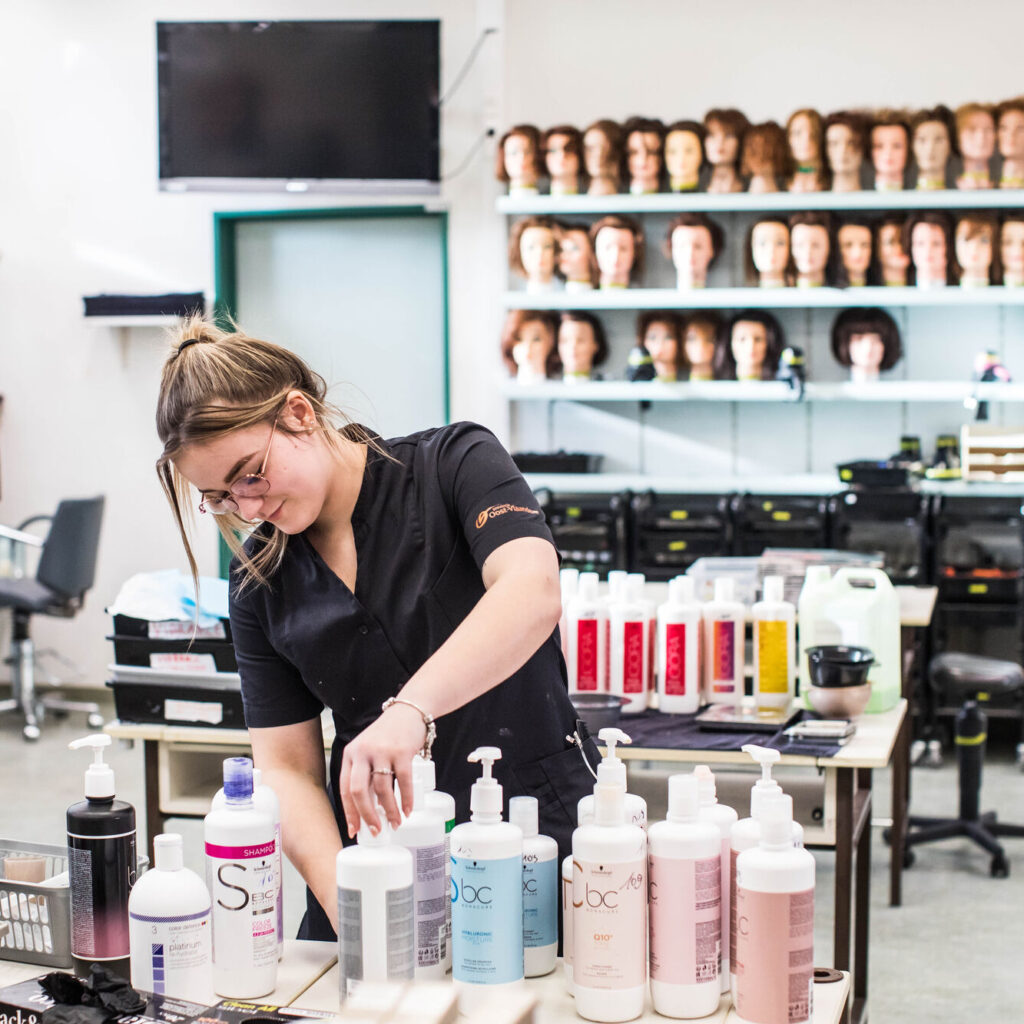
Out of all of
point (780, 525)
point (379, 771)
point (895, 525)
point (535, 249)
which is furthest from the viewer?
point (535, 249)

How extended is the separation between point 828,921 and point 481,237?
358 cm

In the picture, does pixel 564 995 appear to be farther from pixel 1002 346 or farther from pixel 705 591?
pixel 1002 346

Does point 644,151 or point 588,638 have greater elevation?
point 644,151

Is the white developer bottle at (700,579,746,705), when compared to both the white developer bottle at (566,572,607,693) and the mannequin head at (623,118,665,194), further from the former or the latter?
the mannequin head at (623,118,665,194)

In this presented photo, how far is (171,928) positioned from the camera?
1.29m

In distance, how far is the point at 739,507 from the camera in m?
5.40

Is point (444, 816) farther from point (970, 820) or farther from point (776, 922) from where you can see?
point (970, 820)

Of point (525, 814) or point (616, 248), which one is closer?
point (525, 814)

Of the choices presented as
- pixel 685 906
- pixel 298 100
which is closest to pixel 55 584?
pixel 298 100

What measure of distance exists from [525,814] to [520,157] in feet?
15.2

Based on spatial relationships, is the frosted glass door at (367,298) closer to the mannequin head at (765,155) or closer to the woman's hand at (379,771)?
the mannequin head at (765,155)

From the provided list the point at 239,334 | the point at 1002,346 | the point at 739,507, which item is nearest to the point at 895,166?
the point at 1002,346

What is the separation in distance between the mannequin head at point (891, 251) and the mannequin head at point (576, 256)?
121 centimetres

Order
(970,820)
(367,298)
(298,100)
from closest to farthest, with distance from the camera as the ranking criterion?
(970,820) < (298,100) < (367,298)
